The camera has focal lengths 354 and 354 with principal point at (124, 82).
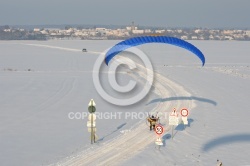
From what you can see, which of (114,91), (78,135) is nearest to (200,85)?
(114,91)

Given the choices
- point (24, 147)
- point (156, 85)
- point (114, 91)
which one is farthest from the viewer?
point (156, 85)

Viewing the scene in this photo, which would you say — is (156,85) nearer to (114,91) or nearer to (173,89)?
(173,89)

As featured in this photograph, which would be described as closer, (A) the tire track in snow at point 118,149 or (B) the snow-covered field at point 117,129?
(A) the tire track in snow at point 118,149

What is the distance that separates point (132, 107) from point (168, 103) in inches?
91.5

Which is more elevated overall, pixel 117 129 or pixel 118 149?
pixel 118 149

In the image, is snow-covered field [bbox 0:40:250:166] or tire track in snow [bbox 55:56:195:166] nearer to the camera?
tire track in snow [bbox 55:56:195:166]

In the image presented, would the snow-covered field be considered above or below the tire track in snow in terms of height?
below

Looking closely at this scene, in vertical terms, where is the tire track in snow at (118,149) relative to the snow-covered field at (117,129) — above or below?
above

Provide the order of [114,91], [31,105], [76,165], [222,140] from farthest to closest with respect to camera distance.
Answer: [114,91] → [31,105] → [222,140] → [76,165]

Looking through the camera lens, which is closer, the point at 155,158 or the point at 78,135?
the point at 155,158

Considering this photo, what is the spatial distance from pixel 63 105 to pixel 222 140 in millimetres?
10294

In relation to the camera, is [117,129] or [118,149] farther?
[117,129]

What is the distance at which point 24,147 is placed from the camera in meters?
13.5

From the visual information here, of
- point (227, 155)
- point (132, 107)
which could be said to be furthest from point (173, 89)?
point (227, 155)
